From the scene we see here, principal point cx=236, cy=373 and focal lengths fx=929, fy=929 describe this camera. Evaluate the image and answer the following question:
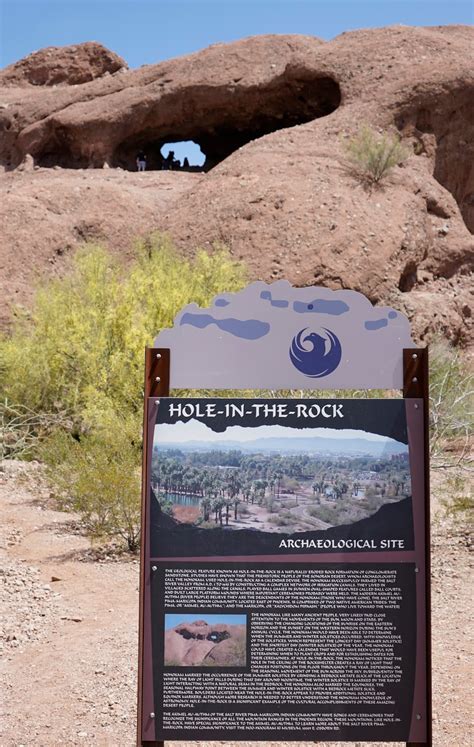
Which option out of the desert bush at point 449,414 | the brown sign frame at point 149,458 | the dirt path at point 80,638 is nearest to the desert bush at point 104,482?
the dirt path at point 80,638

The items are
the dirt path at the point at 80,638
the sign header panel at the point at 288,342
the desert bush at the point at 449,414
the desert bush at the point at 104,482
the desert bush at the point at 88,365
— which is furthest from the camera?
the desert bush at the point at 449,414

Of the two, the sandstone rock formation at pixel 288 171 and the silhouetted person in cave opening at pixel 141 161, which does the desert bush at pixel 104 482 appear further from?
the silhouetted person in cave opening at pixel 141 161

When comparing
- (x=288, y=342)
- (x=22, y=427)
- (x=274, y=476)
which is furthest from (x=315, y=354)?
(x=22, y=427)

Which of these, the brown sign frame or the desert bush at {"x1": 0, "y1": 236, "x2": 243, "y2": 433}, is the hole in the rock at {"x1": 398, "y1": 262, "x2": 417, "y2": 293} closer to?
the desert bush at {"x1": 0, "y1": 236, "x2": 243, "y2": 433}

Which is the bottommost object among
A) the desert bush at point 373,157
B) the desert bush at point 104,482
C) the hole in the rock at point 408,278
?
the desert bush at point 104,482

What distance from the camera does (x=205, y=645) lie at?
3.54 m

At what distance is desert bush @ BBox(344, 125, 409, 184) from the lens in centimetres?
1805

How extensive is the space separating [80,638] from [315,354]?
3.18 m

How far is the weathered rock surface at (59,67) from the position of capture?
33500mm

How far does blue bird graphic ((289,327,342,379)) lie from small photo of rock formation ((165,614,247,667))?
1.04 m

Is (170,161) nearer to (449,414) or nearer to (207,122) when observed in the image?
(207,122)

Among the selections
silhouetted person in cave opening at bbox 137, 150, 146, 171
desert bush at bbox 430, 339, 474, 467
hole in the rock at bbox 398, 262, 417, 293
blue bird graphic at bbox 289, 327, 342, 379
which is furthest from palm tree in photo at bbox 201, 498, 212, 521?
silhouetted person in cave opening at bbox 137, 150, 146, 171

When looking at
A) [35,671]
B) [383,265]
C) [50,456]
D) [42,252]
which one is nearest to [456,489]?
[50,456]

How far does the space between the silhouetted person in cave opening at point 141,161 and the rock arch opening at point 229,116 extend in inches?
13.9
